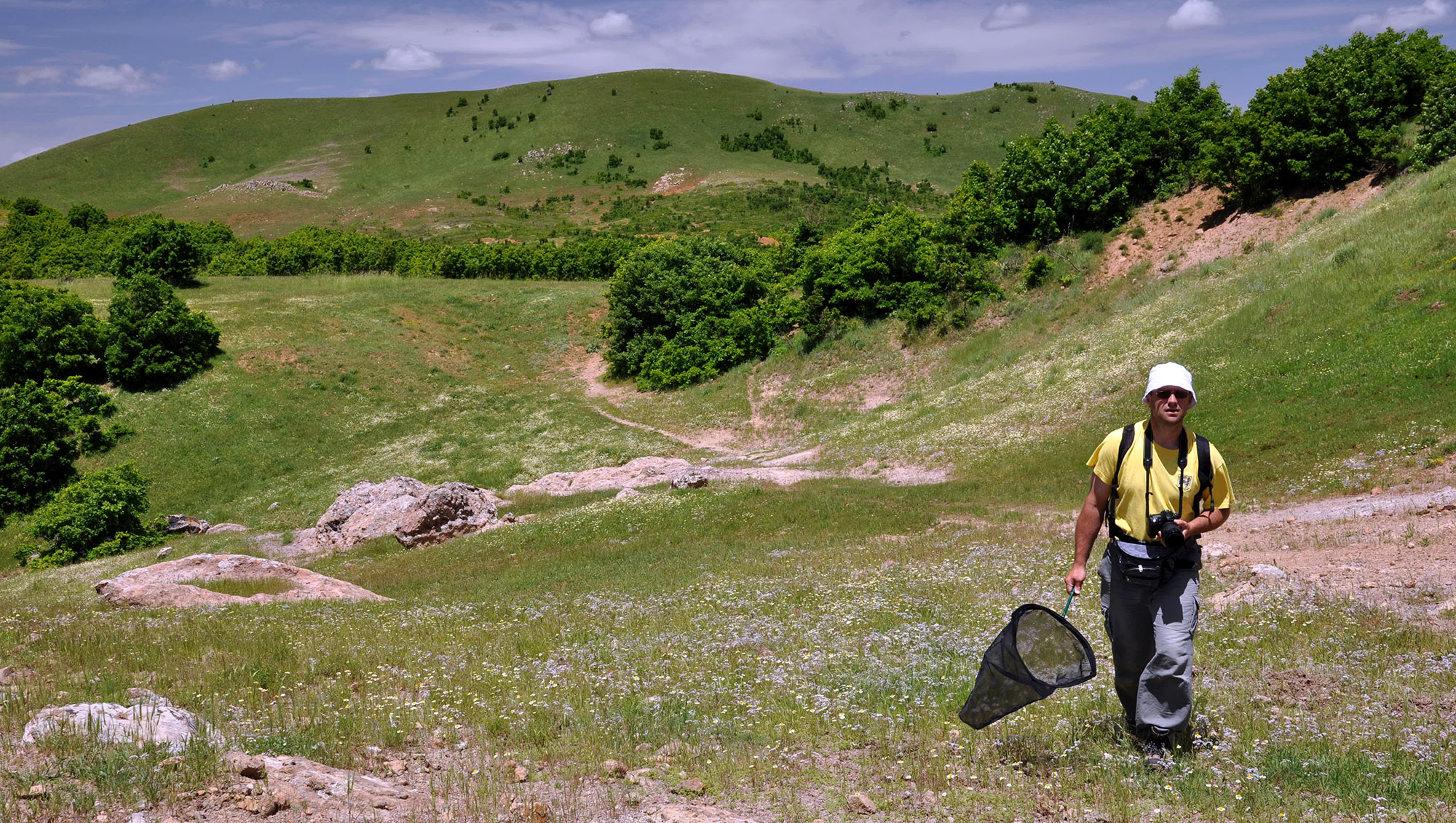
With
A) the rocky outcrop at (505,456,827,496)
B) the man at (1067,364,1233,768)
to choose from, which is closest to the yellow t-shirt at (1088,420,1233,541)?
the man at (1067,364,1233,768)

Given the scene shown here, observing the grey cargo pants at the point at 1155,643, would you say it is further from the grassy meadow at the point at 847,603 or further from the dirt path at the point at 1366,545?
the dirt path at the point at 1366,545

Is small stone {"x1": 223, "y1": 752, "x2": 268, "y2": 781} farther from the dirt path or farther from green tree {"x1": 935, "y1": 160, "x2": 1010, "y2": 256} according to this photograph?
green tree {"x1": 935, "y1": 160, "x2": 1010, "y2": 256}

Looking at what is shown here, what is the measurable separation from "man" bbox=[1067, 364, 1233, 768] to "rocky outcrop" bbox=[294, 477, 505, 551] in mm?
25175

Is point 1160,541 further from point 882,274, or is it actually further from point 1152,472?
point 882,274

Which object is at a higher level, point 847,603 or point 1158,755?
point 1158,755

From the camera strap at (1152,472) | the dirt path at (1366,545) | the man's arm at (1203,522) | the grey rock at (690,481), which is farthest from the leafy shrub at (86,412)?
the man's arm at (1203,522)

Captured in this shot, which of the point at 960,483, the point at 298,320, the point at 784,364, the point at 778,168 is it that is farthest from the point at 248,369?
the point at 778,168

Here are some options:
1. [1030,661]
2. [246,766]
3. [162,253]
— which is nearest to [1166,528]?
[1030,661]

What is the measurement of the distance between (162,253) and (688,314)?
48.1 meters

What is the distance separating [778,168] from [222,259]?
74.9 m

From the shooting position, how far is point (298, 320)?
65500 mm

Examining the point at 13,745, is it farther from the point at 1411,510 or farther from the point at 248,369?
the point at 248,369

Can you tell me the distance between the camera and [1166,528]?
6.48 m

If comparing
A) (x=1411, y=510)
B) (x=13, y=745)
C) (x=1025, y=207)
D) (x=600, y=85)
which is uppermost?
(x=600, y=85)
